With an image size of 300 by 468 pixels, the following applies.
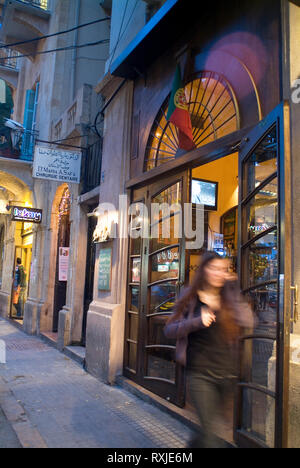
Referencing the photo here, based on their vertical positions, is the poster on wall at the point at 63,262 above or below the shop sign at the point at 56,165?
below

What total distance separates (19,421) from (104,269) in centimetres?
319

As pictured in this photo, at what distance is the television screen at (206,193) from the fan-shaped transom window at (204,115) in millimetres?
2749

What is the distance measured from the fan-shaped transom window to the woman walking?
7.22 ft

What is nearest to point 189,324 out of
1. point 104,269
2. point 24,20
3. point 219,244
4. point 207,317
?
point 207,317

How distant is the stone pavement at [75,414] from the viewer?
4.36 m

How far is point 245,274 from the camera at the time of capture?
13.2ft

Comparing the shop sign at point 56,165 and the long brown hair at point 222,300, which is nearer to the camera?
the long brown hair at point 222,300

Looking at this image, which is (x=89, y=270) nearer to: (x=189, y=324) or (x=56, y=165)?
(x=56, y=165)

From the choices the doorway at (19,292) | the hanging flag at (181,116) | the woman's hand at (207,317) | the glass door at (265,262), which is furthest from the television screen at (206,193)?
the doorway at (19,292)

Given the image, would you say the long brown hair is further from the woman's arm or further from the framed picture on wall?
the framed picture on wall

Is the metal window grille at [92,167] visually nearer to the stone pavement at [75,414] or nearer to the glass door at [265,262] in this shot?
the stone pavement at [75,414]

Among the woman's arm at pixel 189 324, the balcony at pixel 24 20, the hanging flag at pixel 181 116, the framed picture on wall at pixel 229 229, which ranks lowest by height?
the woman's arm at pixel 189 324

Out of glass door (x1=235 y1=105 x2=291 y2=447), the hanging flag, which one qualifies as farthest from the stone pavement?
the hanging flag
